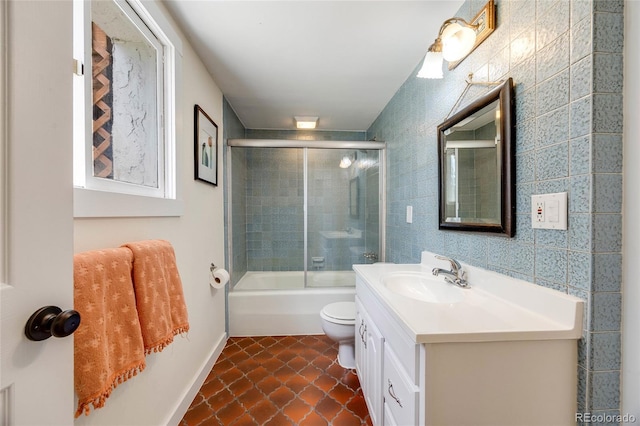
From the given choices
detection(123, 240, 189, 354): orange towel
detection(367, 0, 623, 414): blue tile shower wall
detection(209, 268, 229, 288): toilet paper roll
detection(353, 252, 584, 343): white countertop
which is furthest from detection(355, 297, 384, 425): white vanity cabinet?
detection(209, 268, 229, 288): toilet paper roll

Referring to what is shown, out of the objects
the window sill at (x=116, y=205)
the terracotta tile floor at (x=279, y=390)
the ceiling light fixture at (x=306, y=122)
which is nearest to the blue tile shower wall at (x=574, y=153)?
the terracotta tile floor at (x=279, y=390)

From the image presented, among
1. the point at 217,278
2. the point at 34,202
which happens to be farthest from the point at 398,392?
the point at 217,278

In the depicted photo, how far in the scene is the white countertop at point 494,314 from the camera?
810 mm

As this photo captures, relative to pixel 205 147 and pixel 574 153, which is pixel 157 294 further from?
pixel 574 153

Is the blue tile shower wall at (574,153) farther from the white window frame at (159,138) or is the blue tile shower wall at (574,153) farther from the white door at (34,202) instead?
the white window frame at (159,138)

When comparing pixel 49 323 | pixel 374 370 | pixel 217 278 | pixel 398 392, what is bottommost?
pixel 374 370

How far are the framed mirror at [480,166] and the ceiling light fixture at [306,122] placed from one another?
1.69 metres

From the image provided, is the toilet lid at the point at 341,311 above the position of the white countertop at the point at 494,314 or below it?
below

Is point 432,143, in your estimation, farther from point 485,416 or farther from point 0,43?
point 0,43

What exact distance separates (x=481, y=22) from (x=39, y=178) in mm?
1707

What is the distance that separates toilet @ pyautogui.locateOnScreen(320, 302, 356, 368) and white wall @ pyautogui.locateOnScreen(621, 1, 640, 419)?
1351 mm

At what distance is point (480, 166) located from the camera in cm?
128

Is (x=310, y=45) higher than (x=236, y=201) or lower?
higher

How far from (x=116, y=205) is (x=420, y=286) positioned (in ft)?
5.00
